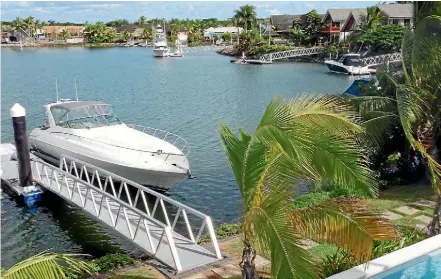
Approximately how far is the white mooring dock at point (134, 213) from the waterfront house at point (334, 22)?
62110 millimetres

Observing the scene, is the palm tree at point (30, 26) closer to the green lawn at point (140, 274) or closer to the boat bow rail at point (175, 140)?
the boat bow rail at point (175, 140)

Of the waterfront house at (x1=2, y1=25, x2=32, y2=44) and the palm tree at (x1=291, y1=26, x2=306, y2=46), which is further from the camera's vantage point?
the waterfront house at (x1=2, y1=25, x2=32, y2=44)

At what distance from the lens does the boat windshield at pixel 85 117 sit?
19.0 metres

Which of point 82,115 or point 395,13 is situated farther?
point 395,13

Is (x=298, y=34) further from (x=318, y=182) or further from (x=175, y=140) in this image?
(x=318, y=182)

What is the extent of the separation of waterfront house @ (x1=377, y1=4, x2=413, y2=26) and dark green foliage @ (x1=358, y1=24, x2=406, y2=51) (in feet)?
23.0

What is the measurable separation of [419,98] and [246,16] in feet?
239

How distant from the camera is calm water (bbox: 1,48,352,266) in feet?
45.9

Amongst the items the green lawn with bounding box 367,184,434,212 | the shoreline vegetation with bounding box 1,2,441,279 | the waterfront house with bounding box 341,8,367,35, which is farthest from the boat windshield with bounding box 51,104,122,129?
the waterfront house with bounding box 341,8,367,35

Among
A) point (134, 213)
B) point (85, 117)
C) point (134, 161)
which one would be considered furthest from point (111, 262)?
point (85, 117)

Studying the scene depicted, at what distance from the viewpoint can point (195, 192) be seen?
1697 centimetres

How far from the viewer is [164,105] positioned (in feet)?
114

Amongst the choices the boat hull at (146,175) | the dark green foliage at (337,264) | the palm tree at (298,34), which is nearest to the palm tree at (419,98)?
the dark green foliage at (337,264)

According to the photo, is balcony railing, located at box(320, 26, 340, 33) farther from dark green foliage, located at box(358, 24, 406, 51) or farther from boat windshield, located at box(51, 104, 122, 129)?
boat windshield, located at box(51, 104, 122, 129)
